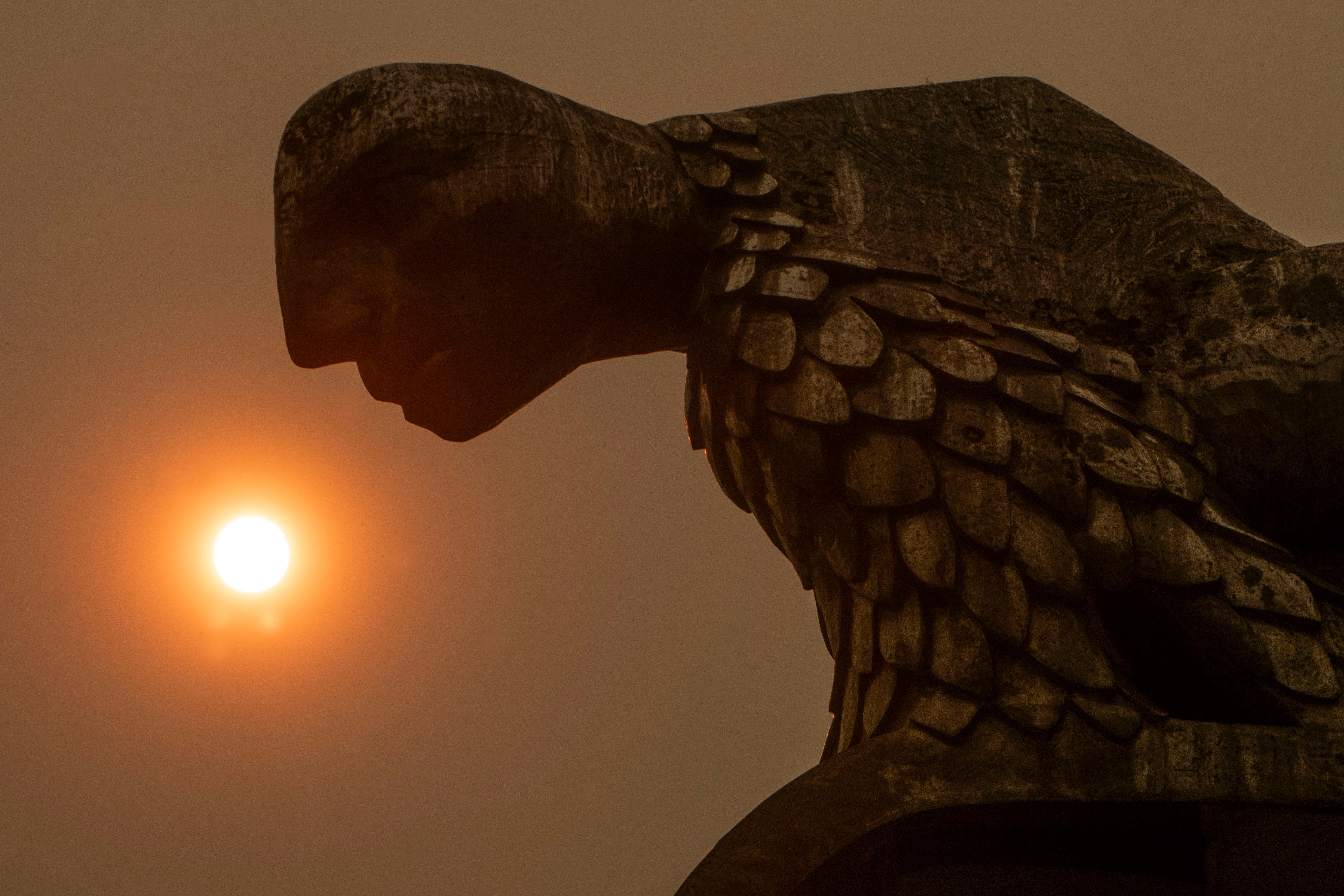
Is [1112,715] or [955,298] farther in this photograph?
[955,298]

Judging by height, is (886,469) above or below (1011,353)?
below

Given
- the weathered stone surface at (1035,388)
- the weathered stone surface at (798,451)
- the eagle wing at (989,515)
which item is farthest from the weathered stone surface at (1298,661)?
the weathered stone surface at (798,451)

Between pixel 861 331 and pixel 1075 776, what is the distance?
1.24ft

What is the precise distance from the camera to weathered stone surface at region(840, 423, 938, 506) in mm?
1142

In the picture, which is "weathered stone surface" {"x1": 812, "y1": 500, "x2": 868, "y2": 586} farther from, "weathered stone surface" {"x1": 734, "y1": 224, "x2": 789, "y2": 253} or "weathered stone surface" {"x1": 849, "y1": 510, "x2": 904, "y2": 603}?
"weathered stone surface" {"x1": 734, "y1": 224, "x2": 789, "y2": 253}

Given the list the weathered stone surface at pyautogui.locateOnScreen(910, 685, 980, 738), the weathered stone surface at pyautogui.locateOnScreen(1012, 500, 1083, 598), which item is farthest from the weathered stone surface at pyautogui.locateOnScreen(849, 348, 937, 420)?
the weathered stone surface at pyautogui.locateOnScreen(910, 685, 980, 738)

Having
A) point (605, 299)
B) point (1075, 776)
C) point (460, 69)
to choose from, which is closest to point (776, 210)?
point (605, 299)

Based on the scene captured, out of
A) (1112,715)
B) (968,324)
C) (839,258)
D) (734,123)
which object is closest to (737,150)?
(734,123)

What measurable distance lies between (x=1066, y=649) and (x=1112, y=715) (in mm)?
56

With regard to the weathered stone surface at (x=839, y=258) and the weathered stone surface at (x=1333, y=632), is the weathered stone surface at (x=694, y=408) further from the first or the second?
Result: the weathered stone surface at (x=1333, y=632)

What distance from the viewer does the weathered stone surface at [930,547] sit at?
112 centimetres

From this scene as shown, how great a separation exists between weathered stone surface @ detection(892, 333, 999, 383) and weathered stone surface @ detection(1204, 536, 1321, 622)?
0.70ft

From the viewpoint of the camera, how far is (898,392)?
1.16m

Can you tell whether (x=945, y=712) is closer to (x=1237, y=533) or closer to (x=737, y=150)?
(x=1237, y=533)
